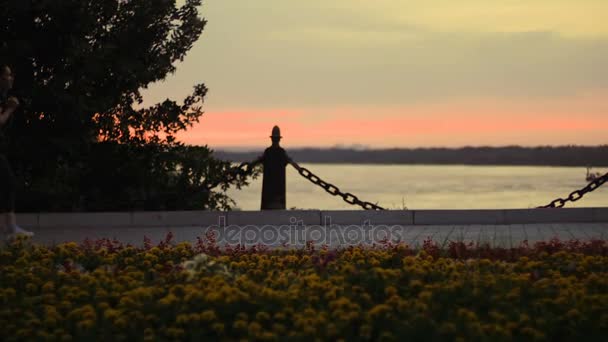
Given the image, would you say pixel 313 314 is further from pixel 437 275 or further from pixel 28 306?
pixel 28 306

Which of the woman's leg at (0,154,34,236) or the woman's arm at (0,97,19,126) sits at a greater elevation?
the woman's arm at (0,97,19,126)

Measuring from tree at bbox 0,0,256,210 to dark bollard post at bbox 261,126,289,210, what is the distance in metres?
1.23

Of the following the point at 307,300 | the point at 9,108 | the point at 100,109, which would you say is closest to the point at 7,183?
the point at 9,108

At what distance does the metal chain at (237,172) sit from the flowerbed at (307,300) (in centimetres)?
752

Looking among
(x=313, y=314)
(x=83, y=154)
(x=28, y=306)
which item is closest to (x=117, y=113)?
(x=83, y=154)

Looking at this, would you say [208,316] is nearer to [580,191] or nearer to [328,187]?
[328,187]

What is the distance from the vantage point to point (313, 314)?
670 centimetres

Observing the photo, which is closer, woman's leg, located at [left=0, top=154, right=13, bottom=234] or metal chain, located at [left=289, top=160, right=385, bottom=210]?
woman's leg, located at [left=0, top=154, right=13, bottom=234]

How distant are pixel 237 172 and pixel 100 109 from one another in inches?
102

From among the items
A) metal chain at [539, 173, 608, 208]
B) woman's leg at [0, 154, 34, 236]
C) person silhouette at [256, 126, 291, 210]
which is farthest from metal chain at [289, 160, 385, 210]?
woman's leg at [0, 154, 34, 236]

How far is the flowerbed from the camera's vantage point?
657cm

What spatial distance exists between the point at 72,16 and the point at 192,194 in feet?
11.9

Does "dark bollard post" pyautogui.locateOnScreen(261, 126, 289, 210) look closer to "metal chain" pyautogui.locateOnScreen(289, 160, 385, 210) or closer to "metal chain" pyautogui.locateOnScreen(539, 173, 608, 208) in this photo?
"metal chain" pyautogui.locateOnScreen(289, 160, 385, 210)

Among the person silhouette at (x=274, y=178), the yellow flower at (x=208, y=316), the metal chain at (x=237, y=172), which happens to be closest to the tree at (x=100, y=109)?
the metal chain at (x=237, y=172)
